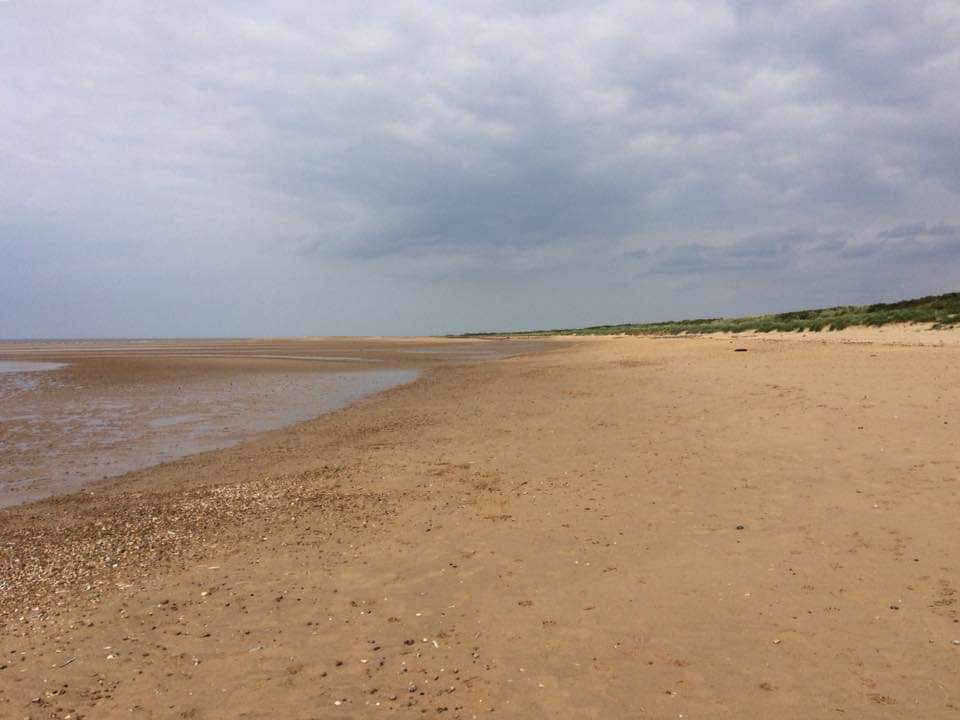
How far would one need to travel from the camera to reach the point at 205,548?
669 cm

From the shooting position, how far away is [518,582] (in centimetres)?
554

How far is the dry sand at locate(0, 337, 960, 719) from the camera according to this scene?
395cm

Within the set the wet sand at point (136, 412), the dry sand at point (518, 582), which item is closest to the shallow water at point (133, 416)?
the wet sand at point (136, 412)

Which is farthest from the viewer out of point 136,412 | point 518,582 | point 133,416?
point 136,412

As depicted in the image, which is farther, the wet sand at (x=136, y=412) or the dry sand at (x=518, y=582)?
the wet sand at (x=136, y=412)

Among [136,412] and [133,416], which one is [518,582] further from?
[136,412]

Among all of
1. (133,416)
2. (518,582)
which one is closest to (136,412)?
(133,416)

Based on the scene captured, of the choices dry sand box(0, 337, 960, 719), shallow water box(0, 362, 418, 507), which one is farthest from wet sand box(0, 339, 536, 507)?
dry sand box(0, 337, 960, 719)

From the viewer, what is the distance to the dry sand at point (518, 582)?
3.95m

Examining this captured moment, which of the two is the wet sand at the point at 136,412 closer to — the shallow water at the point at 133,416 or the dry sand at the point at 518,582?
the shallow water at the point at 133,416

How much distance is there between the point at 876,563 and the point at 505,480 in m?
4.79

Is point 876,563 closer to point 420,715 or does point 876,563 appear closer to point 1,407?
point 420,715

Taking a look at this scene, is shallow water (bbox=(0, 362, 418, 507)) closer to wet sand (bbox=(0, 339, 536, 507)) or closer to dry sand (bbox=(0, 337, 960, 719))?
wet sand (bbox=(0, 339, 536, 507))

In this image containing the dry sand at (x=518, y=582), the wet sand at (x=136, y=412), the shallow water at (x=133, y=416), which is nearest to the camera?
the dry sand at (x=518, y=582)
